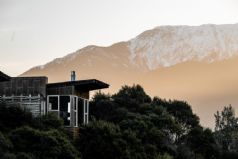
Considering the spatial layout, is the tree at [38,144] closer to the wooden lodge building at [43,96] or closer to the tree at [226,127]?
the wooden lodge building at [43,96]

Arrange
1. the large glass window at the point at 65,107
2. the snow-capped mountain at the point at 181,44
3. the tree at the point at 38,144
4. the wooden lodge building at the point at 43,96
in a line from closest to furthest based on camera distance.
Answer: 1. the tree at the point at 38,144
2. the wooden lodge building at the point at 43,96
3. the large glass window at the point at 65,107
4. the snow-capped mountain at the point at 181,44

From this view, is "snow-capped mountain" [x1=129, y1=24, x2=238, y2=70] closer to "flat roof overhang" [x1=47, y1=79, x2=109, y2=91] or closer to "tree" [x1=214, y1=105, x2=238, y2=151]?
"tree" [x1=214, y1=105, x2=238, y2=151]

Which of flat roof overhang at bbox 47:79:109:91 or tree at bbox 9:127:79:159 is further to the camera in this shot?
flat roof overhang at bbox 47:79:109:91

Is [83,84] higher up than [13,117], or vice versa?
[83,84]

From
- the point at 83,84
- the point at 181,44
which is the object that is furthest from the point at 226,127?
the point at 181,44

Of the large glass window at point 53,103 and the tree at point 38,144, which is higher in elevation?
the large glass window at point 53,103

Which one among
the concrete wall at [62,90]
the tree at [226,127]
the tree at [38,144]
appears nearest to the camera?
the tree at [38,144]

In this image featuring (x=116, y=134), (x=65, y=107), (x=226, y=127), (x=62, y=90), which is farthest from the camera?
(x=226, y=127)

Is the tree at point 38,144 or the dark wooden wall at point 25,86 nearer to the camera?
the tree at point 38,144

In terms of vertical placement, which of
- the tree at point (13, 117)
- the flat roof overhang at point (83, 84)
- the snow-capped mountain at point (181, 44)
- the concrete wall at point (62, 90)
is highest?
the snow-capped mountain at point (181, 44)

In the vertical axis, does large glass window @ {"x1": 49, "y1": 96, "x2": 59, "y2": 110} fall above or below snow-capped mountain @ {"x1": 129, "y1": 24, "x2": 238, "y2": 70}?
below

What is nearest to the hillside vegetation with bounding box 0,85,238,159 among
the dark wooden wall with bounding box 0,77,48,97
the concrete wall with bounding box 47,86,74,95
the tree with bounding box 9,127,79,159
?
the tree with bounding box 9,127,79,159

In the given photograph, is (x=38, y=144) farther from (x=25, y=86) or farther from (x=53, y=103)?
(x=53, y=103)

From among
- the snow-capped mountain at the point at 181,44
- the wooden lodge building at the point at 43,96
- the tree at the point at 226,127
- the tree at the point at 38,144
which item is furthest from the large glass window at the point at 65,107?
the snow-capped mountain at the point at 181,44
